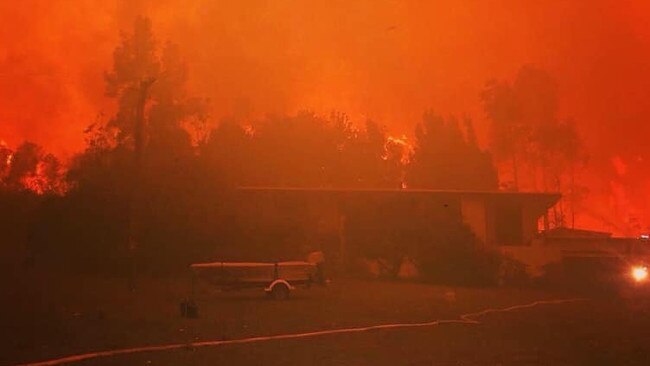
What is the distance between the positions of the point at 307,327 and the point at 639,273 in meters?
31.2

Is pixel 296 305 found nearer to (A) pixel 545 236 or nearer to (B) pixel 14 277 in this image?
(B) pixel 14 277

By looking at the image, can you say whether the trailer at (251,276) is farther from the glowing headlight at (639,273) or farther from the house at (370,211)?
the glowing headlight at (639,273)

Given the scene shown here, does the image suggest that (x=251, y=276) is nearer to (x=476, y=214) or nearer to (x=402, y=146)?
(x=476, y=214)

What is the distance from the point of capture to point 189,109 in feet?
190

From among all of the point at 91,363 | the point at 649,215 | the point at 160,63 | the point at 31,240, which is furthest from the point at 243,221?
the point at 649,215

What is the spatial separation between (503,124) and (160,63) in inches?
1603

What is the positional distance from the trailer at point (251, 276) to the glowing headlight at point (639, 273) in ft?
79.5

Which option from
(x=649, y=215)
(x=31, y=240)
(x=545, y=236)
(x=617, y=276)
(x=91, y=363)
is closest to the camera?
(x=91, y=363)

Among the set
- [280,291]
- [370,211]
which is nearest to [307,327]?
[280,291]

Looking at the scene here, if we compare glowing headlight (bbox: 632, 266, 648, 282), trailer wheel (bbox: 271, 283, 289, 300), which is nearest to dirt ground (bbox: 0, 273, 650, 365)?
trailer wheel (bbox: 271, 283, 289, 300)

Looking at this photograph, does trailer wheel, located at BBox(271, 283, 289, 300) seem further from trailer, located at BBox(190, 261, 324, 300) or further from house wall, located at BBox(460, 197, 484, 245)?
house wall, located at BBox(460, 197, 484, 245)

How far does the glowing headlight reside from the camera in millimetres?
45344

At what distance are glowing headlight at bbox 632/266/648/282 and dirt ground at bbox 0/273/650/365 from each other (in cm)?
1201

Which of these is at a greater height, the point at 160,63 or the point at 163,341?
the point at 160,63
